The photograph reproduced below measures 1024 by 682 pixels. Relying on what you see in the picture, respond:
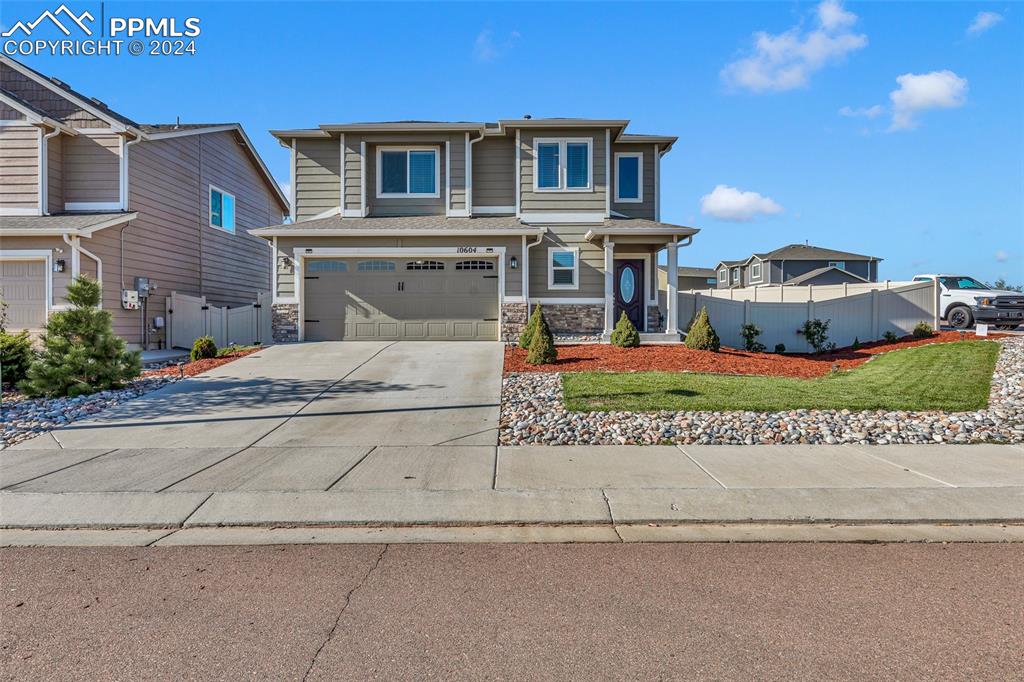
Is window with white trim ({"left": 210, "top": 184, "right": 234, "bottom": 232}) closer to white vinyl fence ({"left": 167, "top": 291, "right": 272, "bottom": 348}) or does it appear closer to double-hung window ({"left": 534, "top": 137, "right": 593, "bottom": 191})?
white vinyl fence ({"left": 167, "top": 291, "right": 272, "bottom": 348})

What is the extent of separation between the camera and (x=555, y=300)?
1859 centimetres

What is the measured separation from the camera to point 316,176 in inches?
772

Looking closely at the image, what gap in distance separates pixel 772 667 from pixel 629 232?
1482cm

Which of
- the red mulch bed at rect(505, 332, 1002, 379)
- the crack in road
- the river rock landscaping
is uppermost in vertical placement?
the red mulch bed at rect(505, 332, 1002, 379)

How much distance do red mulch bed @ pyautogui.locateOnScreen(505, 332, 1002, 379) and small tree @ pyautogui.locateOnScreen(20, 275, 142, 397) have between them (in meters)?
7.58

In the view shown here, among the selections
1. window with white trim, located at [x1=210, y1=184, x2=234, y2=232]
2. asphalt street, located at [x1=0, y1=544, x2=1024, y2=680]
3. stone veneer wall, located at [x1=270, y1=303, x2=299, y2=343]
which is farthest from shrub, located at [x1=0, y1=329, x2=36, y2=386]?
window with white trim, located at [x1=210, y1=184, x2=234, y2=232]

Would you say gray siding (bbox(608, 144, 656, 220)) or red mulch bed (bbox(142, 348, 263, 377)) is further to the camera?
gray siding (bbox(608, 144, 656, 220))

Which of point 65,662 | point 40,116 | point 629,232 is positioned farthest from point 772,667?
point 40,116

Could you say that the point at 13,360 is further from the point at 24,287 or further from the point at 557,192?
the point at 557,192

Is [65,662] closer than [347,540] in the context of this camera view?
Yes

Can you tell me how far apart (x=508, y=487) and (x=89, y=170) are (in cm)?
1727

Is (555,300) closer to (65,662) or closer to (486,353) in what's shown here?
(486,353)

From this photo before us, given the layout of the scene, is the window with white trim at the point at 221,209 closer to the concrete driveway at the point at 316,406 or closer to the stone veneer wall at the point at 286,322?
the stone veneer wall at the point at 286,322

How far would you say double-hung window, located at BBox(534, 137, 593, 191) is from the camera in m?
18.9
